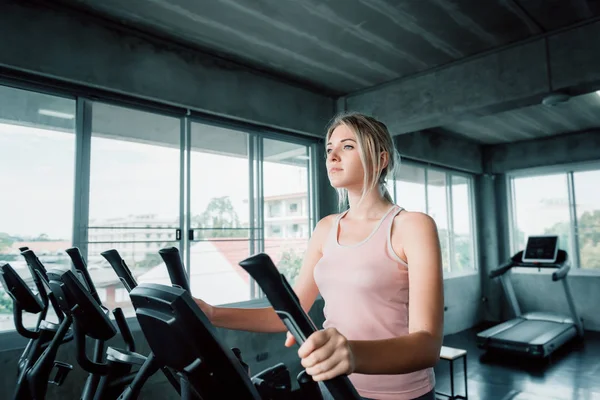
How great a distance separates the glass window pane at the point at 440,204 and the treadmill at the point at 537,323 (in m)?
0.93

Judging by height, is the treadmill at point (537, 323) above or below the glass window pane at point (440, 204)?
below

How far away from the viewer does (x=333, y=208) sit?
15.4ft

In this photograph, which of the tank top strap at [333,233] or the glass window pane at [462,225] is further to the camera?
the glass window pane at [462,225]

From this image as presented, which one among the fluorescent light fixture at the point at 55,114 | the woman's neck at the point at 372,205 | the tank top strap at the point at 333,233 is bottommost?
the tank top strap at the point at 333,233

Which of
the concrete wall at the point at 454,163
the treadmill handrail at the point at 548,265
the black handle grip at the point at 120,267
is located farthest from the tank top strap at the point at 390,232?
the treadmill handrail at the point at 548,265

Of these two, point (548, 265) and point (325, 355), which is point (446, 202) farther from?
point (325, 355)

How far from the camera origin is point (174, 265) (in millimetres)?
1007

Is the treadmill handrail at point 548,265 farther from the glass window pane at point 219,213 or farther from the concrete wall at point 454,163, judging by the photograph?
the glass window pane at point 219,213

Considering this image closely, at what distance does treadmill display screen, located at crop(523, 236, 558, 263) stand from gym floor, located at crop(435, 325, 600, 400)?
47.0 inches

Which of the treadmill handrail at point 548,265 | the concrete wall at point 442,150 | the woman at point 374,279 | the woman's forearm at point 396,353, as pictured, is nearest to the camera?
the woman's forearm at point 396,353

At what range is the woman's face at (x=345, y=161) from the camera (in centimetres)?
116

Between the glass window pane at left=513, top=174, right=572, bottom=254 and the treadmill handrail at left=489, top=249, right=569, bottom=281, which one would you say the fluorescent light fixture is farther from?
the glass window pane at left=513, top=174, right=572, bottom=254

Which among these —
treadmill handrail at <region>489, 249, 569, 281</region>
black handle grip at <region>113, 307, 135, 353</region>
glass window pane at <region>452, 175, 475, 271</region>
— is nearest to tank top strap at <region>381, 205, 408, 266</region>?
black handle grip at <region>113, 307, 135, 353</region>

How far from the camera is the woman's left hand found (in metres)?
0.59
